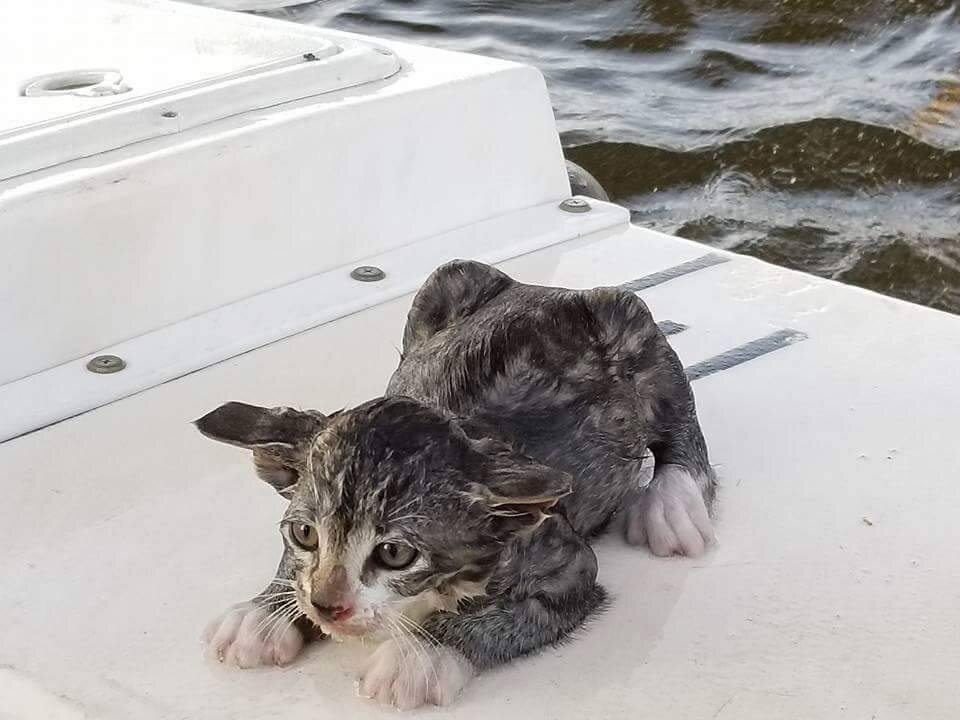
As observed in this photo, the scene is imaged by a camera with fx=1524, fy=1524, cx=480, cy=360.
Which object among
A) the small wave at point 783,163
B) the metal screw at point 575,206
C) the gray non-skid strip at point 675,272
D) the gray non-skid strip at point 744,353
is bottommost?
the small wave at point 783,163

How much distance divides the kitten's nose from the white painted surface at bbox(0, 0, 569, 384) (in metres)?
0.95

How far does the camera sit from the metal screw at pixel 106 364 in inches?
85.4

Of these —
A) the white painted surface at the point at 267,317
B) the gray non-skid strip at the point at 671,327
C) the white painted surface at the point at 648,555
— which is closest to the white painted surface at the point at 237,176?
the white painted surface at the point at 267,317

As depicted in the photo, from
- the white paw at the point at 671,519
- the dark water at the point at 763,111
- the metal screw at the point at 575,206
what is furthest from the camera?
the dark water at the point at 763,111

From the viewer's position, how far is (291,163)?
2428 mm

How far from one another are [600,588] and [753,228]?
9.89 feet

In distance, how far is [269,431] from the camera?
1444 mm

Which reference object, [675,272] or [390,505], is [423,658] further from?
[675,272]

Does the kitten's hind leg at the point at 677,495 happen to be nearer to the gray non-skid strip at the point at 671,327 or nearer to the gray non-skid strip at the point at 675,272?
the gray non-skid strip at the point at 671,327

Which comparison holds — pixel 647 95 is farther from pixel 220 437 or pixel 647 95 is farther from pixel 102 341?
pixel 220 437

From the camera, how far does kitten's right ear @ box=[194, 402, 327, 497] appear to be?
1436mm

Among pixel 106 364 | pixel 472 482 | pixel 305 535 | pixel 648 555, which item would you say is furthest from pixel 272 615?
pixel 106 364

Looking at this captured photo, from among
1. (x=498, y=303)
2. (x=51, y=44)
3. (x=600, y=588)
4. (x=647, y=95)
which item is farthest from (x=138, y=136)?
(x=647, y=95)

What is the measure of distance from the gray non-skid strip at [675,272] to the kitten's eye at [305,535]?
3.84ft
